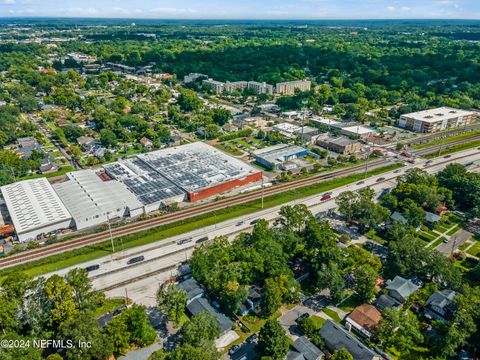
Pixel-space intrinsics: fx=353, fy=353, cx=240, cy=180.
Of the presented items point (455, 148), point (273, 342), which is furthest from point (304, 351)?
point (455, 148)

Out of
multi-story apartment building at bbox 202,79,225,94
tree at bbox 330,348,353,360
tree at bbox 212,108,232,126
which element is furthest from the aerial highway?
multi-story apartment building at bbox 202,79,225,94

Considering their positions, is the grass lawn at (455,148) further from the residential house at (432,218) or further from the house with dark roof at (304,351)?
the house with dark roof at (304,351)

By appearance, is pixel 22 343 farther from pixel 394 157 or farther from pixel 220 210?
pixel 394 157

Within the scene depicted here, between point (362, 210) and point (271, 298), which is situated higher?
point (362, 210)

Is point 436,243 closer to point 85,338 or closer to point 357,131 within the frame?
point 85,338

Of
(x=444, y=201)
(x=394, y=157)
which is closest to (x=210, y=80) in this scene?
(x=394, y=157)
